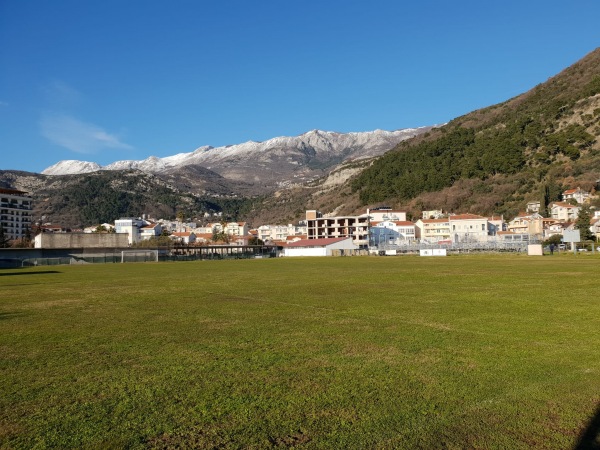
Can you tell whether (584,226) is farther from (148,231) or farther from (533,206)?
(148,231)

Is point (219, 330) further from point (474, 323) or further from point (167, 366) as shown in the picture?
point (474, 323)

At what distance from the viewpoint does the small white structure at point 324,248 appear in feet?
310

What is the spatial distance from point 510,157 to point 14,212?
137191 mm

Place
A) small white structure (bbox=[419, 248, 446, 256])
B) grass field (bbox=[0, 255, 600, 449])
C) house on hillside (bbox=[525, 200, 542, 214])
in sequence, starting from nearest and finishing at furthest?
grass field (bbox=[0, 255, 600, 449]) < small white structure (bbox=[419, 248, 446, 256]) < house on hillside (bbox=[525, 200, 542, 214])

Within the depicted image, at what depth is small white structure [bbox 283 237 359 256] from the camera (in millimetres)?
94438

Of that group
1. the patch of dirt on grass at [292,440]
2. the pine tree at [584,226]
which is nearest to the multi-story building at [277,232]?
the pine tree at [584,226]

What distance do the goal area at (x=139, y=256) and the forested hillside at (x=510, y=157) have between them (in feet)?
271

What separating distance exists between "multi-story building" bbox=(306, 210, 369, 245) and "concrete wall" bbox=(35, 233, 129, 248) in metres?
48.9

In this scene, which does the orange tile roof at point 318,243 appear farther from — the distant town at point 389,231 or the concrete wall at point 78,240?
the concrete wall at point 78,240

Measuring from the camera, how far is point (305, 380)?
6.33 m

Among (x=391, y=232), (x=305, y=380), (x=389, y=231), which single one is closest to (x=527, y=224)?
(x=391, y=232)

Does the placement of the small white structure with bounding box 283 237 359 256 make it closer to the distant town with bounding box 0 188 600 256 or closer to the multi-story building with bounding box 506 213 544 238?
the distant town with bounding box 0 188 600 256

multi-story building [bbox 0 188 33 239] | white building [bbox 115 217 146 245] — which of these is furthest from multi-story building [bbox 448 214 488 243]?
multi-story building [bbox 0 188 33 239]

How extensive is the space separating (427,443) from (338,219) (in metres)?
114
